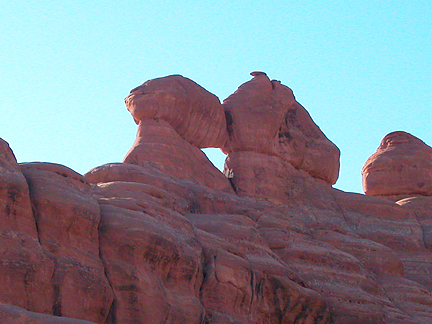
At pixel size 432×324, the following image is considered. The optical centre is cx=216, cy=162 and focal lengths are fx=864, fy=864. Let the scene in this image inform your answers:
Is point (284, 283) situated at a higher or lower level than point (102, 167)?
lower

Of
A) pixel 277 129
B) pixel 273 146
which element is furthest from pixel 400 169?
pixel 273 146

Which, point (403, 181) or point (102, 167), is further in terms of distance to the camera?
point (403, 181)

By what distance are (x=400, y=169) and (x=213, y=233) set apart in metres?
18.7

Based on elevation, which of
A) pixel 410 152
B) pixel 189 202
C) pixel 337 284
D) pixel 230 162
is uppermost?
pixel 410 152

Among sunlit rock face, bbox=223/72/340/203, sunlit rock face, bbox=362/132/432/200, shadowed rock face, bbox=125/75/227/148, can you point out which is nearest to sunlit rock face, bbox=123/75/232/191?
shadowed rock face, bbox=125/75/227/148

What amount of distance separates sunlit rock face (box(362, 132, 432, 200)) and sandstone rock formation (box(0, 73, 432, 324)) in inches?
84.5

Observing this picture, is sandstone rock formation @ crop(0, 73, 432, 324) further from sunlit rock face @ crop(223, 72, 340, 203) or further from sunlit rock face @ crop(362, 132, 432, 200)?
sunlit rock face @ crop(362, 132, 432, 200)

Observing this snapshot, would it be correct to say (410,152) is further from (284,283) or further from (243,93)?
(284,283)

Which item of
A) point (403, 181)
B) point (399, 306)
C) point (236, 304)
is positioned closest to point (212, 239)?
point (236, 304)

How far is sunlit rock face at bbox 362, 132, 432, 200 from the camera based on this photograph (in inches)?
1604

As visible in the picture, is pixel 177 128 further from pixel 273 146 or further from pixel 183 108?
pixel 273 146

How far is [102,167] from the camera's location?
2731 cm

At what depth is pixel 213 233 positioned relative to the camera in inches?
976

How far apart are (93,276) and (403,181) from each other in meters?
25.1
